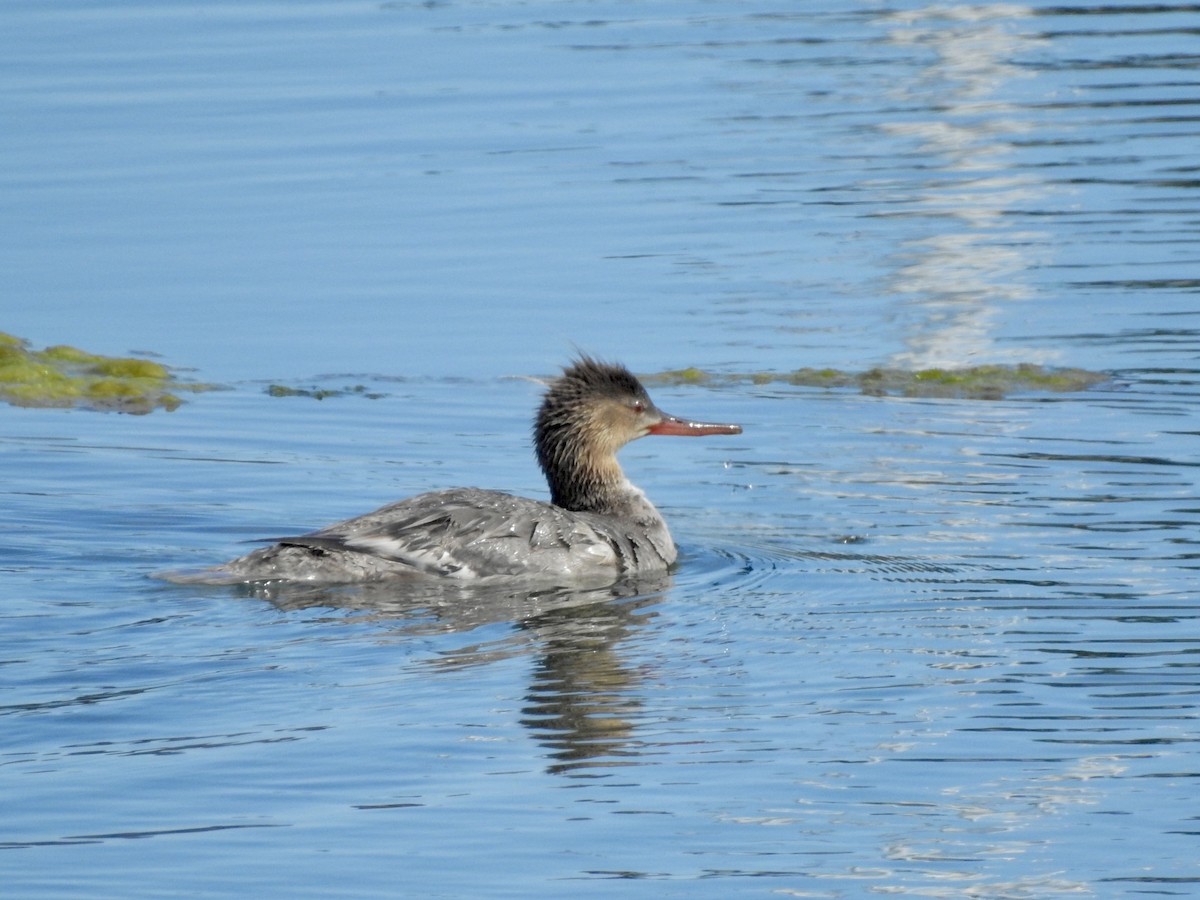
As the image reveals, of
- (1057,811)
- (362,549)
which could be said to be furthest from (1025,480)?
(1057,811)

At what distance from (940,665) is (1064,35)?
17184mm

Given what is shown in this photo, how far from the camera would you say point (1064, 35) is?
965 inches

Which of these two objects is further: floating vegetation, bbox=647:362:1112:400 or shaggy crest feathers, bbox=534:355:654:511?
floating vegetation, bbox=647:362:1112:400

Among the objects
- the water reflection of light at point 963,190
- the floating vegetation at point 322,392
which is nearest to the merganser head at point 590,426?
the floating vegetation at point 322,392

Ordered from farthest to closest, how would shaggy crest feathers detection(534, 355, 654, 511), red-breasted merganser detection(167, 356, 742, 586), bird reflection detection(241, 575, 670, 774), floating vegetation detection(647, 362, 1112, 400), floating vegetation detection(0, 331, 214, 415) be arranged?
floating vegetation detection(0, 331, 214, 415) < floating vegetation detection(647, 362, 1112, 400) < shaggy crest feathers detection(534, 355, 654, 511) < red-breasted merganser detection(167, 356, 742, 586) < bird reflection detection(241, 575, 670, 774)

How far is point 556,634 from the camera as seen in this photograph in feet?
31.3

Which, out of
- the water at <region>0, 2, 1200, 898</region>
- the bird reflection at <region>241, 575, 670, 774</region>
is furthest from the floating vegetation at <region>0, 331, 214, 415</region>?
the bird reflection at <region>241, 575, 670, 774</region>

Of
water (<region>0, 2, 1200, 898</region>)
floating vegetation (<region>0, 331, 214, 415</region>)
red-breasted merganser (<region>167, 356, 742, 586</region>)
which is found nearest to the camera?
water (<region>0, 2, 1200, 898</region>)

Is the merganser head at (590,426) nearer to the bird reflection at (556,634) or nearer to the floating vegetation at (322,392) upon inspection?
the bird reflection at (556,634)

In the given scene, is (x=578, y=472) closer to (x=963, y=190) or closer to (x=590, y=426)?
(x=590, y=426)

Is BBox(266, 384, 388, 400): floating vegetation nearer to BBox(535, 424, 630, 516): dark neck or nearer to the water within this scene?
the water

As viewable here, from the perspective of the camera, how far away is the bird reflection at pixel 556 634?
8008mm

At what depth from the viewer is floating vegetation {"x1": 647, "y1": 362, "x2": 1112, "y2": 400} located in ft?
44.2

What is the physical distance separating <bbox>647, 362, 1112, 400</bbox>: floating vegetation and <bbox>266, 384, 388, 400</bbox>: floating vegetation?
174 cm
